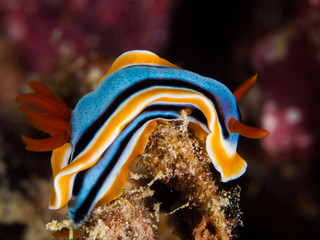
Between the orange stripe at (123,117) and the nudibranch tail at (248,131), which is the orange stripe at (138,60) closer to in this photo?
the orange stripe at (123,117)

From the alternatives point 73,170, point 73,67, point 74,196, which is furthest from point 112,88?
point 73,67

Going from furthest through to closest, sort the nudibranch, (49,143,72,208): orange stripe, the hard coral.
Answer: (49,143,72,208): orange stripe
the nudibranch
the hard coral

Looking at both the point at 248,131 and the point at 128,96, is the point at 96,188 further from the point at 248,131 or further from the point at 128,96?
the point at 248,131

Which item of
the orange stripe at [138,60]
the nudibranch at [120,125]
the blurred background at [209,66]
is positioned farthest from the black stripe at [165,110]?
the blurred background at [209,66]

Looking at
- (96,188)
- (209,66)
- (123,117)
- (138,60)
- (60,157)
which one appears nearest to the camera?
(123,117)

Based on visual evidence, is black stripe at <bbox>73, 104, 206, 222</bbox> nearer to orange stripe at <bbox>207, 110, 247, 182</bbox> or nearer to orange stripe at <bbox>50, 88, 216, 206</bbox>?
orange stripe at <bbox>50, 88, 216, 206</bbox>

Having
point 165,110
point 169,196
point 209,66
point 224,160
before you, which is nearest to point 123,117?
point 165,110

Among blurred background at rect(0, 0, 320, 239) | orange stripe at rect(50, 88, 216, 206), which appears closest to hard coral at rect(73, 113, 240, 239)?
orange stripe at rect(50, 88, 216, 206)
